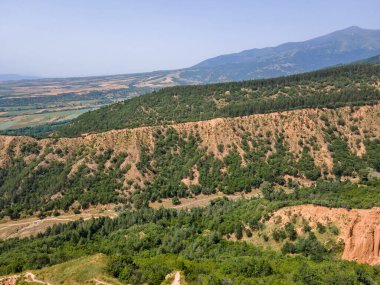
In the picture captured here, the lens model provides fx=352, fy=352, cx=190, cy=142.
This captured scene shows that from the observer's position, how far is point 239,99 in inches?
6378

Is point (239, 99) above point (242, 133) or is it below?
above

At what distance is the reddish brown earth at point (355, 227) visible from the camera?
53.8m

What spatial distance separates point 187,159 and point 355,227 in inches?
2655

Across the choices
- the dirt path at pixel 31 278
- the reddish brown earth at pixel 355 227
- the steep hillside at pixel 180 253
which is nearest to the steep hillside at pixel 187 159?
the steep hillside at pixel 180 253

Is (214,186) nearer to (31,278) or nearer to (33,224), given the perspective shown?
(33,224)

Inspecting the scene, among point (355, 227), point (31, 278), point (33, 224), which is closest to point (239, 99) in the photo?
point (33, 224)

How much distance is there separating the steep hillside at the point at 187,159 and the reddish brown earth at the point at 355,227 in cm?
4214

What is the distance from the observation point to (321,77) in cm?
17475

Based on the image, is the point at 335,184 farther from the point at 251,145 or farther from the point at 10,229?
the point at 10,229

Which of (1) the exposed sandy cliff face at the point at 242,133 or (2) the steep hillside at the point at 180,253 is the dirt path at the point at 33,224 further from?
(1) the exposed sandy cliff face at the point at 242,133

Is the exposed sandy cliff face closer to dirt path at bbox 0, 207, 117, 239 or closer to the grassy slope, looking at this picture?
dirt path at bbox 0, 207, 117, 239

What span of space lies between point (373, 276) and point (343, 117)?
8996 centimetres

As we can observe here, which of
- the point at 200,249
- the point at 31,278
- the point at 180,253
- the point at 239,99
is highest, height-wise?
the point at 239,99

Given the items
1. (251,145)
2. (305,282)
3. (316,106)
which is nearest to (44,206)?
(251,145)
